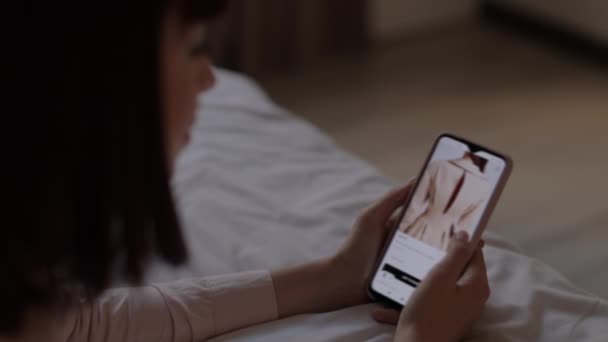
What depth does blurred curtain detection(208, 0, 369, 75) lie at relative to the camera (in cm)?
269

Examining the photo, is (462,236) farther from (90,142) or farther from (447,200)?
(90,142)

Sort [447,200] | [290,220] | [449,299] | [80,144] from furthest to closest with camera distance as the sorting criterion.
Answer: [290,220] → [447,200] → [449,299] → [80,144]

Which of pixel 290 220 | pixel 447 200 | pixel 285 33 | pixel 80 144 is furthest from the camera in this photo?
pixel 285 33

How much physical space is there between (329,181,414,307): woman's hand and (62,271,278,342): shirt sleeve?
0.28 ft

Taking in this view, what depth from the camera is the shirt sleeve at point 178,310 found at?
38.5 inches

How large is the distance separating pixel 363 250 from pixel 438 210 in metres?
0.10

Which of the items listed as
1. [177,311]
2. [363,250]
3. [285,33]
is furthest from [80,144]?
[285,33]

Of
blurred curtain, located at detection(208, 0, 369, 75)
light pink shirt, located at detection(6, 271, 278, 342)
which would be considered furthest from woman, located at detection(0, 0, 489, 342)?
blurred curtain, located at detection(208, 0, 369, 75)

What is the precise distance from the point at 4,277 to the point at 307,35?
2.32 metres

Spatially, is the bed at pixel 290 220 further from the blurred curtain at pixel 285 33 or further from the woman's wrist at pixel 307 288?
the blurred curtain at pixel 285 33

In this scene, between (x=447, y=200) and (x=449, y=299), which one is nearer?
(x=449, y=299)

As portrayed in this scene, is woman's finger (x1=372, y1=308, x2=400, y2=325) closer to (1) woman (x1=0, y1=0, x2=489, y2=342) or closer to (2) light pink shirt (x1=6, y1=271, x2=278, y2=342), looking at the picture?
(2) light pink shirt (x1=6, y1=271, x2=278, y2=342)

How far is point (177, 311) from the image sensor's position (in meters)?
0.99

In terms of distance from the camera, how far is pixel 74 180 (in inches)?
24.1
